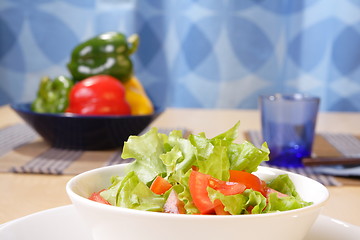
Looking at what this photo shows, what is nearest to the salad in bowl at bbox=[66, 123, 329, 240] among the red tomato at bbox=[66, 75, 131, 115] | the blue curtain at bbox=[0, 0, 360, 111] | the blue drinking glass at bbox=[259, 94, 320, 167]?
the blue drinking glass at bbox=[259, 94, 320, 167]

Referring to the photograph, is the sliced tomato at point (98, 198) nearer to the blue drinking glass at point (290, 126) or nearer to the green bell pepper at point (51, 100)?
the blue drinking glass at point (290, 126)

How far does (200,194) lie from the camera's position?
0.44 m

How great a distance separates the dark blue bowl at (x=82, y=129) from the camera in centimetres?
111

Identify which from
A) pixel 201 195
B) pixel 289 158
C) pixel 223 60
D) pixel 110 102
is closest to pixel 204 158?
pixel 201 195

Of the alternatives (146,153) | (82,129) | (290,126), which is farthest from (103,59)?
(146,153)

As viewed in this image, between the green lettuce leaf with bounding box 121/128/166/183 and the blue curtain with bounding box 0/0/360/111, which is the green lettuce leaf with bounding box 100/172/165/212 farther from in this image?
the blue curtain with bounding box 0/0/360/111

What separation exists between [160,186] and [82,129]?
661 mm

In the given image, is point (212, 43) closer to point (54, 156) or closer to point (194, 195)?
Answer: point (54, 156)

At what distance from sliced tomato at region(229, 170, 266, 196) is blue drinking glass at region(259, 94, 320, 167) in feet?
1.86

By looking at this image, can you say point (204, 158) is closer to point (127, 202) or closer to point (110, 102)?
point (127, 202)

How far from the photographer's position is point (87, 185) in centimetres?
52

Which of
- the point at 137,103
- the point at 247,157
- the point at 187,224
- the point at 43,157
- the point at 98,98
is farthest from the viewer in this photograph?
the point at 137,103

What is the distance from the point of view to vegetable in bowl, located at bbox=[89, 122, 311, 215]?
1.47 feet

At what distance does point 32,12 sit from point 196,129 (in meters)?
1.40
